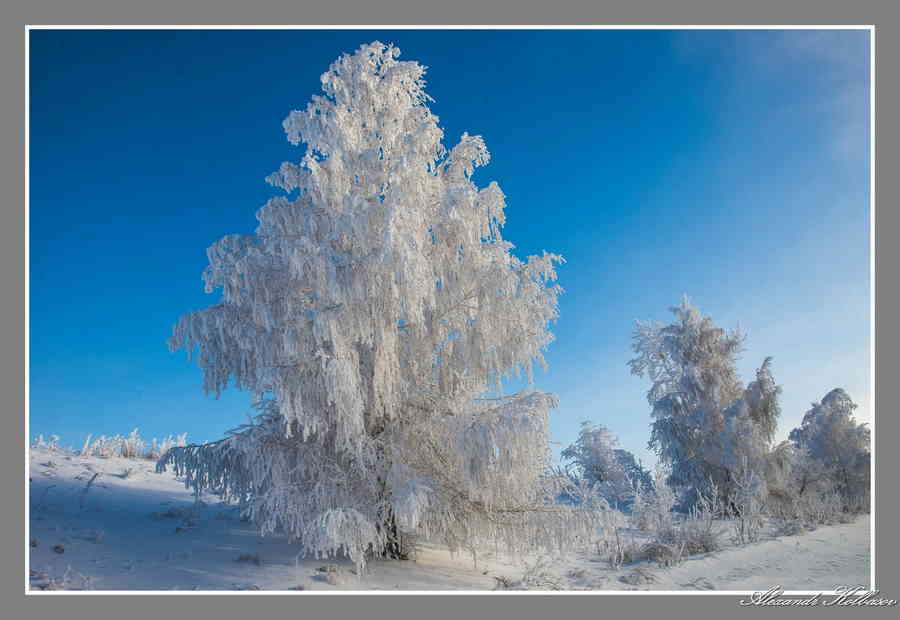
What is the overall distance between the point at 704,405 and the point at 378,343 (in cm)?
1089

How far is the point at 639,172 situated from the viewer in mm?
10523

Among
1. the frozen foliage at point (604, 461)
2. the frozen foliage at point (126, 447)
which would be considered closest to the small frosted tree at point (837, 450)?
the frozen foliage at point (604, 461)

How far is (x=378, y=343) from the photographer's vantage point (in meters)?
7.40

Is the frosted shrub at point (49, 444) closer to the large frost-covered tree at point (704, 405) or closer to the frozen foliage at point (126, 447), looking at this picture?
the frozen foliage at point (126, 447)

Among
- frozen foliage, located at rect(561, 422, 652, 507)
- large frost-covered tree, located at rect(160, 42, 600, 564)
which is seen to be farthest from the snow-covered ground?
frozen foliage, located at rect(561, 422, 652, 507)

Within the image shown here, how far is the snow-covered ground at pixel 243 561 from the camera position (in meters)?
6.42

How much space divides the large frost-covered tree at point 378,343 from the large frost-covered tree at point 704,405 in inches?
341

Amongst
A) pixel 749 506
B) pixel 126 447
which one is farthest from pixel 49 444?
pixel 749 506

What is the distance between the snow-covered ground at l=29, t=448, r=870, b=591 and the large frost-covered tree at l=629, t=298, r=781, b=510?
3.97 m

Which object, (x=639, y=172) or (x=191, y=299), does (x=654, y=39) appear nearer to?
(x=639, y=172)

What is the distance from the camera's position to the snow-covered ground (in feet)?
21.1

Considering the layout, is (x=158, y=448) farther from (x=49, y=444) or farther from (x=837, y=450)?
(x=837, y=450)

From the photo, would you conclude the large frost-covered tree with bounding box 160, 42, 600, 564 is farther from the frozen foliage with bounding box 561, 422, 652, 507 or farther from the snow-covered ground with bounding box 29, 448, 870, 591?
the frozen foliage with bounding box 561, 422, 652, 507
